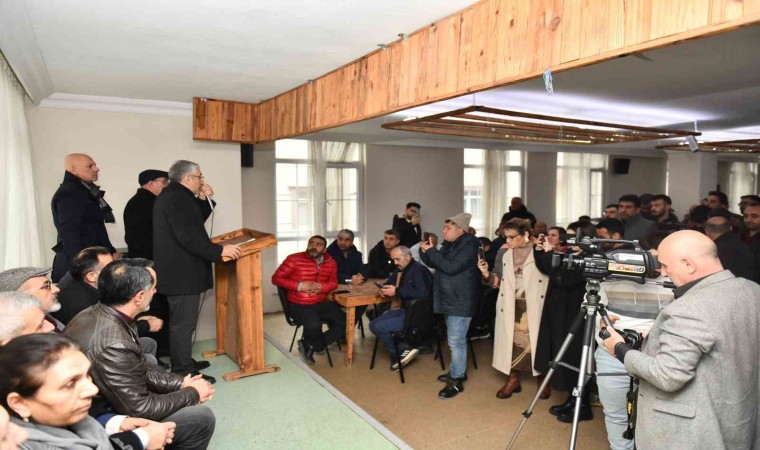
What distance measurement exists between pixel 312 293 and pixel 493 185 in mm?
5108

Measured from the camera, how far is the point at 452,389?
383cm

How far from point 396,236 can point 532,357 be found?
7.29 feet

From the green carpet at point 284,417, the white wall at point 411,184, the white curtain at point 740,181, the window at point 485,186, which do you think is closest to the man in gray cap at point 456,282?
the green carpet at point 284,417

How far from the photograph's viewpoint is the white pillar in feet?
26.7

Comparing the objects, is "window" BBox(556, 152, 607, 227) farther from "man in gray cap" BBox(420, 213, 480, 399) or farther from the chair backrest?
the chair backrest

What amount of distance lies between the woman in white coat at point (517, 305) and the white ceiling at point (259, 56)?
1.28 m

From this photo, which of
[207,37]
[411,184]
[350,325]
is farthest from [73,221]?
[411,184]

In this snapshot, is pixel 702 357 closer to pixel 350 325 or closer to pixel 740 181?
pixel 350 325

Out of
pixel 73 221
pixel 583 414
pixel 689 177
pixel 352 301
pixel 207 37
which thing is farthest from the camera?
pixel 689 177

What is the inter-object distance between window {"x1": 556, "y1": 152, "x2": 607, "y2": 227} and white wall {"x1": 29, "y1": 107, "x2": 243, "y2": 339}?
22.7 ft

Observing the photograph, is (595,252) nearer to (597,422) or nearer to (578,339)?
(578,339)

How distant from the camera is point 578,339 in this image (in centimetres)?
330

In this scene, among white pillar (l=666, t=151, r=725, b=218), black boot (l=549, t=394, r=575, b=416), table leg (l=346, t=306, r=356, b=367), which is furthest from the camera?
white pillar (l=666, t=151, r=725, b=218)

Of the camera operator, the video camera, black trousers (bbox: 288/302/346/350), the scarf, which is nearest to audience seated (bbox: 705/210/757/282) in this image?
the video camera
